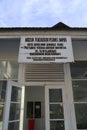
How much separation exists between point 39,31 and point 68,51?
965 millimetres

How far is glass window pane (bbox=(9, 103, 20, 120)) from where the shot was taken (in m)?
5.06

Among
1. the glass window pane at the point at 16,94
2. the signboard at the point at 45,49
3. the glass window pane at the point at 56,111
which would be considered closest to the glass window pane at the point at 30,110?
the glass window pane at the point at 56,111

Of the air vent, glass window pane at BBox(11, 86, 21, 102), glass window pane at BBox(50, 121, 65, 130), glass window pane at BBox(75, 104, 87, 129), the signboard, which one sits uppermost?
the signboard

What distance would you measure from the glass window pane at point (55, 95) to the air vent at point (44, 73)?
13.8 inches

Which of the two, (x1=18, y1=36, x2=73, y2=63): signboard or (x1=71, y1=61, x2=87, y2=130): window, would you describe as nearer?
(x1=18, y1=36, x2=73, y2=63): signboard

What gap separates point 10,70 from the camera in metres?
6.20

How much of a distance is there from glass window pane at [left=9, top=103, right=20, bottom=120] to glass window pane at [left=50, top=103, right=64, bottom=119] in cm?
99

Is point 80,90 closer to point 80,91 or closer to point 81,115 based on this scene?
point 80,91

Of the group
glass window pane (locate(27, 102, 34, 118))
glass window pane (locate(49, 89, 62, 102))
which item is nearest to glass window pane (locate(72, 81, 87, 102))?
glass window pane (locate(49, 89, 62, 102))

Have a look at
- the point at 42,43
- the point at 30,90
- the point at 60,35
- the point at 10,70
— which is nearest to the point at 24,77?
the point at 10,70

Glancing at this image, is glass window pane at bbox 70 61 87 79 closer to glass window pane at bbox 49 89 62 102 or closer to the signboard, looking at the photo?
glass window pane at bbox 49 89 62 102

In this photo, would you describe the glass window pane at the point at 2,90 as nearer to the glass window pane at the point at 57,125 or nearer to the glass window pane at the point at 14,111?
the glass window pane at the point at 14,111

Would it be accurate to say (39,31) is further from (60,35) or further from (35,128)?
(35,128)

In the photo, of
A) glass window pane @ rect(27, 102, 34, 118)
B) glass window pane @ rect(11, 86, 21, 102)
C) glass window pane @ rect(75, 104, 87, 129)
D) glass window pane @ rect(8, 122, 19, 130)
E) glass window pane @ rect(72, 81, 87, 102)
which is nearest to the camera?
glass window pane @ rect(8, 122, 19, 130)
